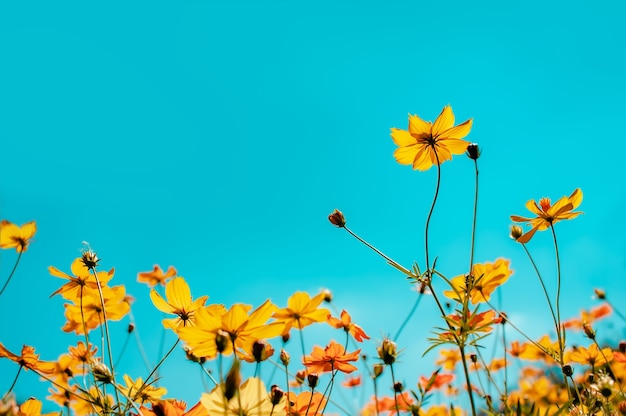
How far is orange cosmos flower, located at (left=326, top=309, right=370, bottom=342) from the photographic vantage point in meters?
1.50

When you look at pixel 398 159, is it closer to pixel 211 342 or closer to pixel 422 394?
pixel 422 394

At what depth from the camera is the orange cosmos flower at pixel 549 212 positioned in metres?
1.58

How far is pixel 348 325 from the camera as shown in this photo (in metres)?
1.61

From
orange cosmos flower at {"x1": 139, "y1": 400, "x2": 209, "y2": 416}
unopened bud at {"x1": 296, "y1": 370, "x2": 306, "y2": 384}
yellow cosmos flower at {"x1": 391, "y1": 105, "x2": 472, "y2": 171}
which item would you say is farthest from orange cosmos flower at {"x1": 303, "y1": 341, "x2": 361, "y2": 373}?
yellow cosmos flower at {"x1": 391, "y1": 105, "x2": 472, "y2": 171}

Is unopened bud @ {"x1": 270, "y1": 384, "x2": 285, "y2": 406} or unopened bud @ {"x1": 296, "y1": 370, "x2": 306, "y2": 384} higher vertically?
unopened bud @ {"x1": 296, "y1": 370, "x2": 306, "y2": 384}

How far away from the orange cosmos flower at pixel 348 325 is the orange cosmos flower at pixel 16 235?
3.98ft

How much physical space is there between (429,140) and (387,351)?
63 cm

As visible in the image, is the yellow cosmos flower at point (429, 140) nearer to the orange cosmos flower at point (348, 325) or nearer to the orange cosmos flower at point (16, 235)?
the orange cosmos flower at point (348, 325)

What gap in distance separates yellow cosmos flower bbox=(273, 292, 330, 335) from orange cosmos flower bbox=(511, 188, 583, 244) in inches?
29.1

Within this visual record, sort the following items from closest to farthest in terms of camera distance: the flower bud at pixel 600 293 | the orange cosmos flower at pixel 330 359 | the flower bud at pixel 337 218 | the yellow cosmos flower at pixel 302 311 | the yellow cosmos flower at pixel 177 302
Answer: the yellow cosmos flower at pixel 177 302 < the yellow cosmos flower at pixel 302 311 < the orange cosmos flower at pixel 330 359 < the flower bud at pixel 337 218 < the flower bud at pixel 600 293

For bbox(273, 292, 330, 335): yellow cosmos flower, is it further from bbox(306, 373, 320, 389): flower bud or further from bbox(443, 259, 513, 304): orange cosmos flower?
bbox(443, 259, 513, 304): orange cosmos flower

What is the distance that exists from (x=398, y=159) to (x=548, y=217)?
0.59 meters

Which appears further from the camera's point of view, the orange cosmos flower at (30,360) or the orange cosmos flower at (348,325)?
the orange cosmos flower at (348,325)

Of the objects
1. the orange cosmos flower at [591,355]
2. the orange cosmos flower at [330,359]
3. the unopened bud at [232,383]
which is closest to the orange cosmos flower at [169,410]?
the unopened bud at [232,383]
